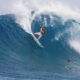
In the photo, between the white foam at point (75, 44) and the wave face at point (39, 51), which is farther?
the white foam at point (75, 44)

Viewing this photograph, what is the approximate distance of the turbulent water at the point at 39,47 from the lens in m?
16.9

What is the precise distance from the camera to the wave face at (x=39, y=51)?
54.7 ft

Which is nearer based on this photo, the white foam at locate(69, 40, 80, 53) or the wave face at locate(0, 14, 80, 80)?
the wave face at locate(0, 14, 80, 80)

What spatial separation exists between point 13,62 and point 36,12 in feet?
37.0

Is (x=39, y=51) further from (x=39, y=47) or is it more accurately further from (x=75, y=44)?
(x=75, y=44)

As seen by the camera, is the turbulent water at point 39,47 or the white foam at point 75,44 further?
the white foam at point 75,44

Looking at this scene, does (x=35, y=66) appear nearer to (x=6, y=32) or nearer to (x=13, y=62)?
(x=13, y=62)

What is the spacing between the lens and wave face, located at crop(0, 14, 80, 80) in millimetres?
16688

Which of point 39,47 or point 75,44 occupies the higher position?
point 75,44

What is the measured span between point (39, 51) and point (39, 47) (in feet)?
1.73

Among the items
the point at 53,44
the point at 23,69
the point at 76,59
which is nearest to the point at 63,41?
the point at 53,44

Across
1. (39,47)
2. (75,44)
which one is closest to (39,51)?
(39,47)

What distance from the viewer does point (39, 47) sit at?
70.0 ft

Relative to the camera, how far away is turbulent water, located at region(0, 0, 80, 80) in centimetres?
1688
